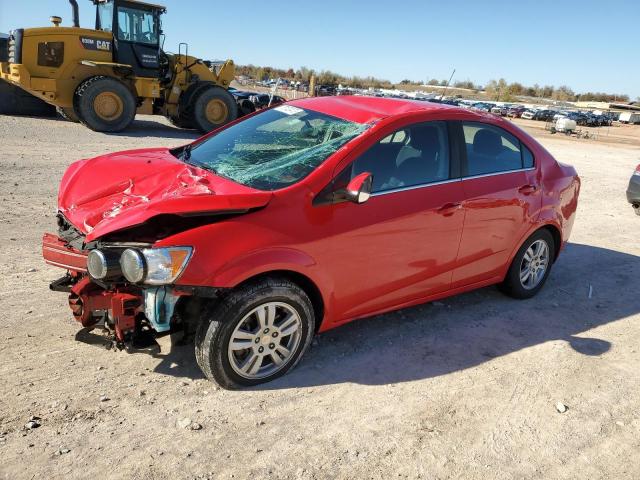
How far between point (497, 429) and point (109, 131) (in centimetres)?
1322

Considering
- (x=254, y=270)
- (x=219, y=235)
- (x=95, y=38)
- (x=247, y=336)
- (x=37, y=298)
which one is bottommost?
(x=37, y=298)

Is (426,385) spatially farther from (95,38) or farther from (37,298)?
(95,38)

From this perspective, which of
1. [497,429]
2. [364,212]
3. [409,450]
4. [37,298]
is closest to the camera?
[409,450]

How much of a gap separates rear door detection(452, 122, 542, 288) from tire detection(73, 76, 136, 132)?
38.1 feet

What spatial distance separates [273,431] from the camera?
9.70ft

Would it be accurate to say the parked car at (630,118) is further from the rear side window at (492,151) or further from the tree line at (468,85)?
the rear side window at (492,151)

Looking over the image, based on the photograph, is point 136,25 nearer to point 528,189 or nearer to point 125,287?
point 528,189

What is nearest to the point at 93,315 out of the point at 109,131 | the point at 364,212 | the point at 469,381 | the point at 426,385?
the point at 364,212

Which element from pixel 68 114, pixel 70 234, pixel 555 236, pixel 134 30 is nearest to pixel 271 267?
pixel 70 234

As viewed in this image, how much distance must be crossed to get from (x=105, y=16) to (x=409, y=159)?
515 inches

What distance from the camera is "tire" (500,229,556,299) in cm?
484

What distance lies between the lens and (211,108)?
15484mm

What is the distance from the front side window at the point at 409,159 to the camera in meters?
3.63

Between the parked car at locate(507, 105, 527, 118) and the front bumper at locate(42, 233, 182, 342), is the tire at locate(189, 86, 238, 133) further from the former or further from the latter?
the parked car at locate(507, 105, 527, 118)
